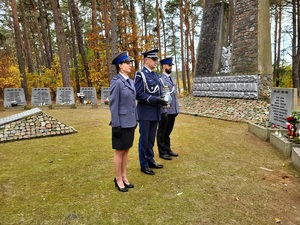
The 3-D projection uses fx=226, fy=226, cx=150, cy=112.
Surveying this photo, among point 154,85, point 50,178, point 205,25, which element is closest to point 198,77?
point 205,25

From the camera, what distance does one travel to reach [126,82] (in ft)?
9.98

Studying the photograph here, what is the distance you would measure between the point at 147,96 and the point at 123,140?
889 millimetres

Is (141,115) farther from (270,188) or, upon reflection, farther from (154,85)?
(270,188)

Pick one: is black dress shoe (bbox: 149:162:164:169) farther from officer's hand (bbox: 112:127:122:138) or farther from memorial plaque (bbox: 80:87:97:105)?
memorial plaque (bbox: 80:87:97:105)

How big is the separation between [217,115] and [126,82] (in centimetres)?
700

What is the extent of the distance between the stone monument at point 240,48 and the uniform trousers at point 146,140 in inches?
291

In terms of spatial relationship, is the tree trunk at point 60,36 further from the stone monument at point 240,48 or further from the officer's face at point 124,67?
the officer's face at point 124,67

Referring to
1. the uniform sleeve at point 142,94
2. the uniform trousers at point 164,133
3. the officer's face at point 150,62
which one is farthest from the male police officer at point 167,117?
the uniform sleeve at point 142,94

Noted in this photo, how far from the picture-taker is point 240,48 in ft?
34.6

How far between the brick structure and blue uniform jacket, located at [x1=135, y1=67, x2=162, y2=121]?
11.8ft

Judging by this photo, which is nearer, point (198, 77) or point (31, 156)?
point (31, 156)

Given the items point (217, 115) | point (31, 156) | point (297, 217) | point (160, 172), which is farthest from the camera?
point (217, 115)

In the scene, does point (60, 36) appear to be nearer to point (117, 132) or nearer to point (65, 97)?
point (65, 97)

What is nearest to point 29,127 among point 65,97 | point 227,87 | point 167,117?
point 167,117
